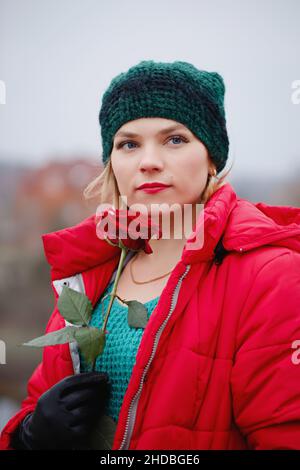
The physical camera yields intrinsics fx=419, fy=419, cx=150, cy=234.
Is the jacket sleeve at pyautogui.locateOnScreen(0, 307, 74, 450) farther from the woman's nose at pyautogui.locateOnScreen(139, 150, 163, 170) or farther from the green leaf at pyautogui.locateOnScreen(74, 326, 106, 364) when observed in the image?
the woman's nose at pyautogui.locateOnScreen(139, 150, 163, 170)

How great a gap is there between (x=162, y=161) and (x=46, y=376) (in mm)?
753

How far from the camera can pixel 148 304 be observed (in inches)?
45.1

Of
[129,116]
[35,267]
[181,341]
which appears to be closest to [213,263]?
[181,341]

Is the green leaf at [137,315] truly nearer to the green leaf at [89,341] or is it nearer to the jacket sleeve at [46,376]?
the green leaf at [89,341]

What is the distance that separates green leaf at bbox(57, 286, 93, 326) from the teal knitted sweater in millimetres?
97

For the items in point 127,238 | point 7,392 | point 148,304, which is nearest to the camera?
point 148,304

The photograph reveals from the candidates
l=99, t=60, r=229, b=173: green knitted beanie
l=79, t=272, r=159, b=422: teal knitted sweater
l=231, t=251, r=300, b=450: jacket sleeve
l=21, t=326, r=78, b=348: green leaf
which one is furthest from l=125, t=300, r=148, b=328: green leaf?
l=99, t=60, r=229, b=173: green knitted beanie

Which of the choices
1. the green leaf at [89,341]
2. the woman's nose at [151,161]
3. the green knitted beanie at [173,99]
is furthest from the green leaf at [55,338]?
the green knitted beanie at [173,99]

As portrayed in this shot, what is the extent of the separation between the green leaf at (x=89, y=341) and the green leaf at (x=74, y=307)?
4cm

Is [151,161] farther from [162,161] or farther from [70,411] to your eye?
[70,411]

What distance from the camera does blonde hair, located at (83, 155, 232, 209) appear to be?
123cm

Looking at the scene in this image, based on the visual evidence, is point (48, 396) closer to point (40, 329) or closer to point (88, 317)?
point (88, 317)

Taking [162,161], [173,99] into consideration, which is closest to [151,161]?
[162,161]

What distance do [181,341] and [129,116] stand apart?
624mm
